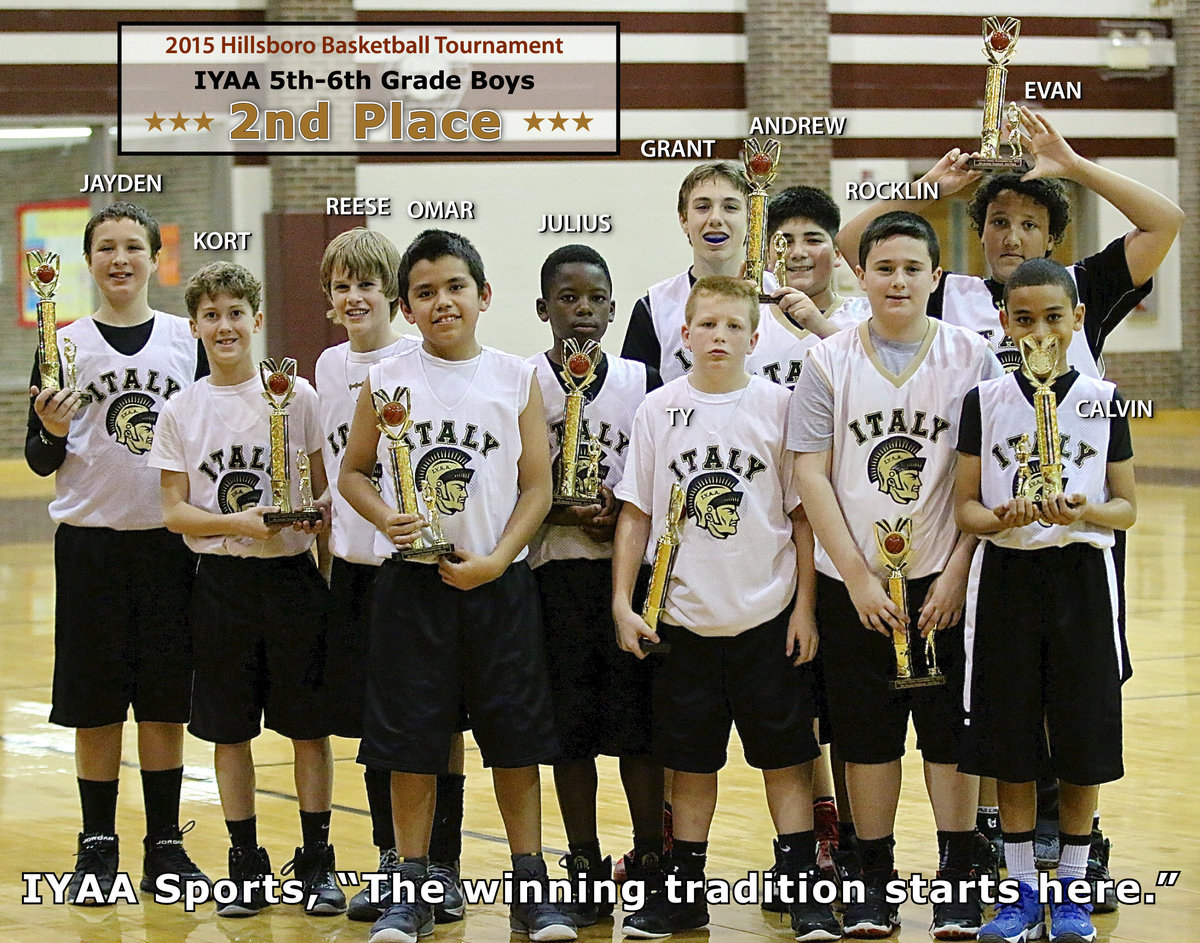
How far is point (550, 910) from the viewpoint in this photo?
4.14m

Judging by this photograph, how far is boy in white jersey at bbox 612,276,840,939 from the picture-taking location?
4.17m

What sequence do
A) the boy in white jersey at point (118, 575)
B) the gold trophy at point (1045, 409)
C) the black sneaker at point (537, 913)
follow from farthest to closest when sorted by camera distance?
the boy in white jersey at point (118, 575)
the black sneaker at point (537, 913)
the gold trophy at point (1045, 409)

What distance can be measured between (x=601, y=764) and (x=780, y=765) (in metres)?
2.27

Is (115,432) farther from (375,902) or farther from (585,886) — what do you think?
(585,886)

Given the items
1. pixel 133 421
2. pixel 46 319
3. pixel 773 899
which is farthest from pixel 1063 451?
pixel 46 319

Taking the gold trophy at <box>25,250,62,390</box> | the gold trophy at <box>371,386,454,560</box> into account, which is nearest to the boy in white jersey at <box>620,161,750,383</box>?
the gold trophy at <box>371,386,454,560</box>

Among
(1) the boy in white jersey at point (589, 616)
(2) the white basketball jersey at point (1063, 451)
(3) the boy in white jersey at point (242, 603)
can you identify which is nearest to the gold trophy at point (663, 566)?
(1) the boy in white jersey at point (589, 616)

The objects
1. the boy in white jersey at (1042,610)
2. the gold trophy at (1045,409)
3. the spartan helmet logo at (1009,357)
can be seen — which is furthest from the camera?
the spartan helmet logo at (1009,357)

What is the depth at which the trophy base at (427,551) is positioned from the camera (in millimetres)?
4059

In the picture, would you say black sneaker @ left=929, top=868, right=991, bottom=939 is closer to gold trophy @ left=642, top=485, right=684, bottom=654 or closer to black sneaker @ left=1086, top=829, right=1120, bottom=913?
black sneaker @ left=1086, top=829, right=1120, bottom=913

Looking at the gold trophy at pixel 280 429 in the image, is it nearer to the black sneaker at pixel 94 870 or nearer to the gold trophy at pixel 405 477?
the gold trophy at pixel 405 477

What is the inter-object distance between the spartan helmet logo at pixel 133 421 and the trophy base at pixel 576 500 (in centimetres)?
121

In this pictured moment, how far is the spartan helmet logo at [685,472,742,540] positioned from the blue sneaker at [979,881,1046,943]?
109 cm

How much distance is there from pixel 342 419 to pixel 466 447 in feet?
1.77
